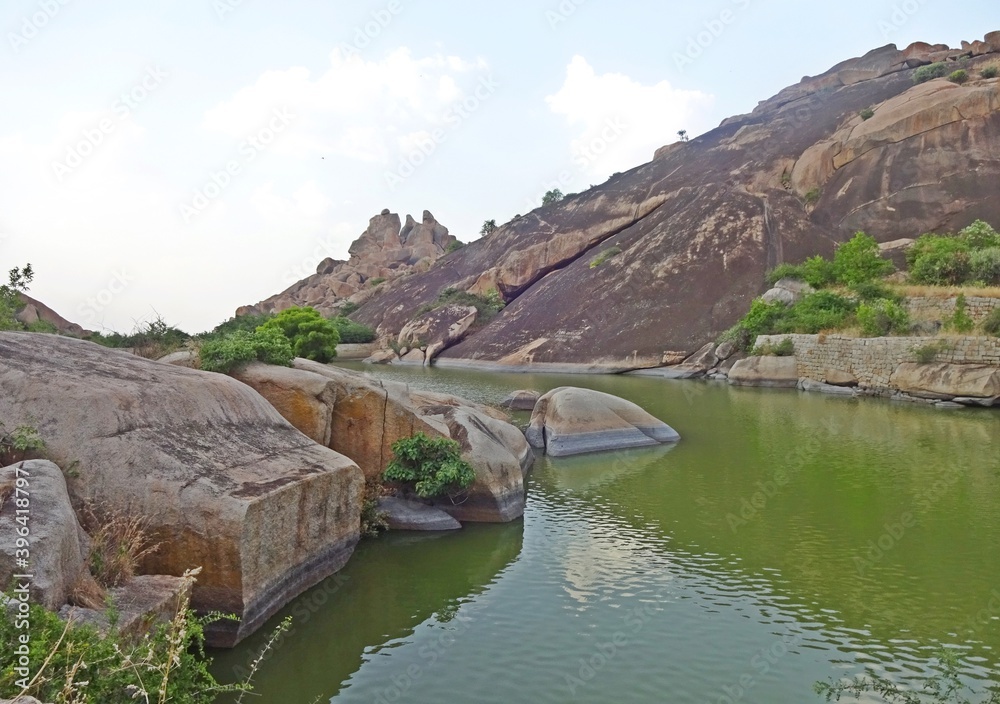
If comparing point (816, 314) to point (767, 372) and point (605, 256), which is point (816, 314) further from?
point (605, 256)

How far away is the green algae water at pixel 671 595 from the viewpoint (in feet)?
21.4

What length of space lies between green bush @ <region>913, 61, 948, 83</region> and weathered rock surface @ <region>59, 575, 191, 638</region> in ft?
239

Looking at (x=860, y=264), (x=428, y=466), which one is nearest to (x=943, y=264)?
(x=860, y=264)

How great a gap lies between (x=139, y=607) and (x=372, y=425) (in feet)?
20.7

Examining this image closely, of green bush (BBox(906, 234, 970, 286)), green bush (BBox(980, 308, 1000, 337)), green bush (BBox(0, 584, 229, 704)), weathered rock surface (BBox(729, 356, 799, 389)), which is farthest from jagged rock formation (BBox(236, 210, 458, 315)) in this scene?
green bush (BBox(0, 584, 229, 704))

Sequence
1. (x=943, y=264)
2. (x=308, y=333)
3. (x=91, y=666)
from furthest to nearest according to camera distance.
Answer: (x=308, y=333) → (x=943, y=264) → (x=91, y=666)

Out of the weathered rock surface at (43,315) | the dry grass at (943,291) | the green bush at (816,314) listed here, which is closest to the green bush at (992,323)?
the dry grass at (943,291)

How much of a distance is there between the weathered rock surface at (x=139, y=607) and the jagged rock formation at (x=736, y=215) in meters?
40.7

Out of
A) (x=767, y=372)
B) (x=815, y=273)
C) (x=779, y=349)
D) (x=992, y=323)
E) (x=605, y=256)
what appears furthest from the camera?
(x=605, y=256)

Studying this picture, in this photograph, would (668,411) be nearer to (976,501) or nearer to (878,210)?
(976,501)

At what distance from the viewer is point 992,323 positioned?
2659cm

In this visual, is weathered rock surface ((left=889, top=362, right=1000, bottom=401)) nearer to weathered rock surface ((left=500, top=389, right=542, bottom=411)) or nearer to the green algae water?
the green algae water

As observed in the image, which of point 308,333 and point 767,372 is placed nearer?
point 308,333

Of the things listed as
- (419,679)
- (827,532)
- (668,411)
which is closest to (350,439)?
(419,679)
